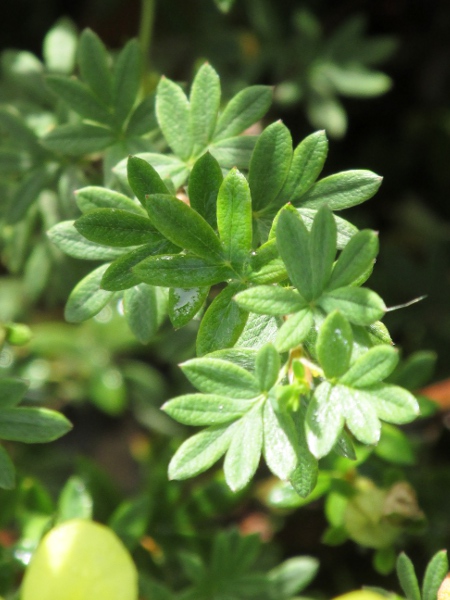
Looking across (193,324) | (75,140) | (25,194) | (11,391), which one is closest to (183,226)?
(11,391)

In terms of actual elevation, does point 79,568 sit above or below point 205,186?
below

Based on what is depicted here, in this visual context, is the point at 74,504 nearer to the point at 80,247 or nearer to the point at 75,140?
the point at 80,247

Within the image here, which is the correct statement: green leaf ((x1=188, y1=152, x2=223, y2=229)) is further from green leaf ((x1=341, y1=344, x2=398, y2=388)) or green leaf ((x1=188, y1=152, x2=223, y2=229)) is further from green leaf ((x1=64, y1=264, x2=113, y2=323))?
green leaf ((x1=341, y1=344, x2=398, y2=388))

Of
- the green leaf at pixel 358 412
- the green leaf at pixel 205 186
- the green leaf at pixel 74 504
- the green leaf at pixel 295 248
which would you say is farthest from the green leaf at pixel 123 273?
the green leaf at pixel 74 504

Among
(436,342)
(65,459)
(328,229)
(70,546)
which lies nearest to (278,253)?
(328,229)

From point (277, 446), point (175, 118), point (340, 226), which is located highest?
point (175, 118)

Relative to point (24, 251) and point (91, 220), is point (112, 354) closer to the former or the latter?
point (24, 251)
